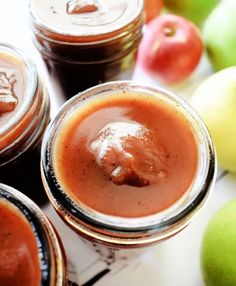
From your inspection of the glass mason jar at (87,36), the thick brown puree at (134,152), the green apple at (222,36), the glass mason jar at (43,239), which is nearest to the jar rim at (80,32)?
the glass mason jar at (87,36)

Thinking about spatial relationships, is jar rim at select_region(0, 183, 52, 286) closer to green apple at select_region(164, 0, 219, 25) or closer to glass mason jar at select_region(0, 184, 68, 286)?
glass mason jar at select_region(0, 184, 68, 286)

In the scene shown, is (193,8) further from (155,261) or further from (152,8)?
(155,261)

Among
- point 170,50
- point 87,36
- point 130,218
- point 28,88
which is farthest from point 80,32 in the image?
point 130,218

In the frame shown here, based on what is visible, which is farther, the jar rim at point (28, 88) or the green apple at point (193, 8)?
the green apple at point (193, 8)

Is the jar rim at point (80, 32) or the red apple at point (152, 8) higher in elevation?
the jar rim at point (80, 32)

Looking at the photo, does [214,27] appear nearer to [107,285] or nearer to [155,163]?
→ [155,163]

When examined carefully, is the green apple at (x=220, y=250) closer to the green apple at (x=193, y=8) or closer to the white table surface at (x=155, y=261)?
the white table surface at (x=155, y=261)
